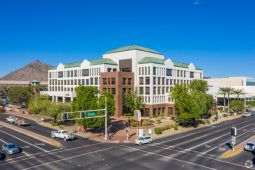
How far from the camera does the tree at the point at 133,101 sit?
8262cm

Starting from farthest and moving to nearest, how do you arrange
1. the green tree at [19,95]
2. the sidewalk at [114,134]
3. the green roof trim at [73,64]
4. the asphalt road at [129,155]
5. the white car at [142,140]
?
the green tree at [19,95]
the green roof trim at [73,64]
the sidewalk at [114,134]
the white car at [142,140]
the asphalt road at [129,155]

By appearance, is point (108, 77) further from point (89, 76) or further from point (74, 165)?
point (74, 165)

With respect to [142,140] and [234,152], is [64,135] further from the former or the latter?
[234,152]

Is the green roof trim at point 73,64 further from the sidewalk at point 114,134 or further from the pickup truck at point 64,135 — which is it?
the pickup truck at point 64,135

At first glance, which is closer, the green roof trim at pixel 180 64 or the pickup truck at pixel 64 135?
the pickup truck at pixel 64 135

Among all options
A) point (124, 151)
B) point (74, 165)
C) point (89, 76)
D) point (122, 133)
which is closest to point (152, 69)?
point (89, 76)

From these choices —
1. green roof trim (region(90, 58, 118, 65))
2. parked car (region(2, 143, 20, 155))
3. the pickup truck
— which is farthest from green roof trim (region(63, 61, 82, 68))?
parked car (region(2, 143, 20, 155))

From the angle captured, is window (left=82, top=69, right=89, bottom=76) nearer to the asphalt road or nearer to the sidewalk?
the sidewalk

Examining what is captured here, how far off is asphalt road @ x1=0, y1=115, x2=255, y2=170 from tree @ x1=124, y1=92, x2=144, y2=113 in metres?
27.6

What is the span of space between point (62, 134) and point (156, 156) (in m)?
22.5

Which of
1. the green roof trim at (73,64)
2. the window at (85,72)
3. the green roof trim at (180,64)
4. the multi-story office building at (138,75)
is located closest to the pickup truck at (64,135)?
the multi-story office building at (138,75)

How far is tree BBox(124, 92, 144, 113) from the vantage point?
271 feet

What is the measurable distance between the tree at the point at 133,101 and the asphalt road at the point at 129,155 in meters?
27.6

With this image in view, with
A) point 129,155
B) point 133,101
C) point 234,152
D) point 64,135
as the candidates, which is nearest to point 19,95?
point 133,101
